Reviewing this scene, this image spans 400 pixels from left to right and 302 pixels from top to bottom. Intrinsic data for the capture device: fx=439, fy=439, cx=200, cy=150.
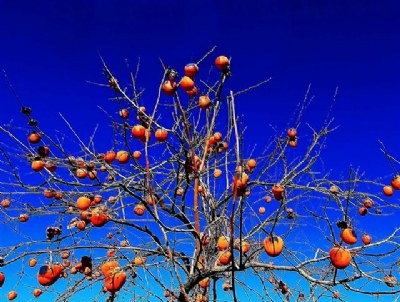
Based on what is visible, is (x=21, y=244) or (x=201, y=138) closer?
(x=21, y=244)

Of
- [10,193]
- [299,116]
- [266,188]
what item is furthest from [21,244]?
[299,116]

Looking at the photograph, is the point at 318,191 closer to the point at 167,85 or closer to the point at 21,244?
the point at 167,85

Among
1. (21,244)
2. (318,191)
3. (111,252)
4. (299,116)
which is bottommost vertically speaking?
(21,244)

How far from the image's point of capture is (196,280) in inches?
134

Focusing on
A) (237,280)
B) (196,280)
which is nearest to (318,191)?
(237,280)

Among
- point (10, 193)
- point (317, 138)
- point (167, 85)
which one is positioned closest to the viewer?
point (167, 85)

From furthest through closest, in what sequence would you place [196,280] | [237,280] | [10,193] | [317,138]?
[237,280] → [317,138] → [10,193] → [196,280]

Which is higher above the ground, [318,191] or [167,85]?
[318,191]

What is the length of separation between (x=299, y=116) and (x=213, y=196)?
1.24 m

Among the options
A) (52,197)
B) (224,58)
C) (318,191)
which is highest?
(318,191)

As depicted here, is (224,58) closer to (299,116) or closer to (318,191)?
(299,116)

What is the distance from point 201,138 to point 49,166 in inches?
60.5

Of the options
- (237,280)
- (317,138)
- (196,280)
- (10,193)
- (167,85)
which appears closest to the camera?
(167,85)

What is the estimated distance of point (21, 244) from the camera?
11.2 ft
